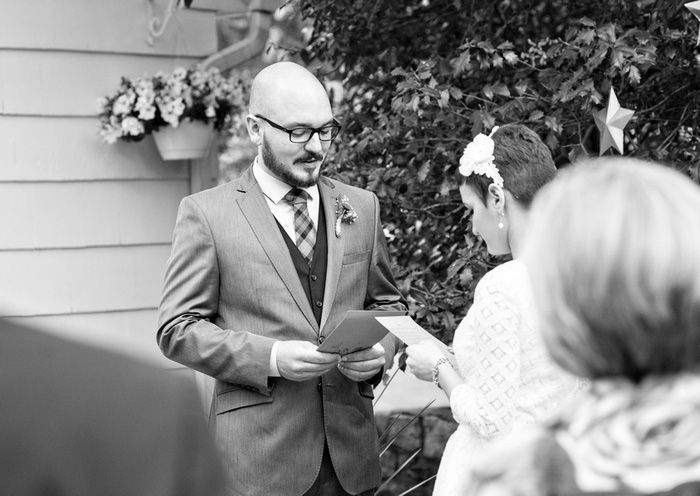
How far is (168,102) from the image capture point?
15.2ft

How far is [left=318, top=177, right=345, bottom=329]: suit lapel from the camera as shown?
296 centimetres

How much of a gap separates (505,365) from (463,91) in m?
2.01

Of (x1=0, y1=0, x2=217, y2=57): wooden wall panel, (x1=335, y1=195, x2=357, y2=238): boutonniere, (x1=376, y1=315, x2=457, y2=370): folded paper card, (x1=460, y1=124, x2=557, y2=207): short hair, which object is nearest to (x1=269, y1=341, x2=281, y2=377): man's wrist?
(x1=376, y1=315, x2=457, y2=370): folded paper card

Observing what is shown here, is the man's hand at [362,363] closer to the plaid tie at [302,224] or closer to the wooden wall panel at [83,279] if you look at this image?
the plaid tie at [302,224]

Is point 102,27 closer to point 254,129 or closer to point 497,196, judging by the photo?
point 254,129

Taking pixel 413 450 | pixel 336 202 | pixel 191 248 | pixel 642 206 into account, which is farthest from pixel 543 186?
pixel 413 450

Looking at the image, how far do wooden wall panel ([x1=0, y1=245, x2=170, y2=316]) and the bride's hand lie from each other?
2149 millimetres

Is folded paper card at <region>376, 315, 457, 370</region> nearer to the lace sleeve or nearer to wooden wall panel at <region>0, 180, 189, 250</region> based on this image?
the lace sleeve

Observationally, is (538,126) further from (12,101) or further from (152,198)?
(12,101)

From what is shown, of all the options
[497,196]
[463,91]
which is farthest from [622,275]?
[463,91]

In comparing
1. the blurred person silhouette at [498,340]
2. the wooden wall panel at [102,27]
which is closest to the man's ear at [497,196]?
the blurred person silhouette at [498,340]

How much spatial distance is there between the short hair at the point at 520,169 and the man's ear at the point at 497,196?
0.5 inches

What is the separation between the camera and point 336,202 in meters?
3.12

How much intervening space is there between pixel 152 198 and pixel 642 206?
12.5ft
